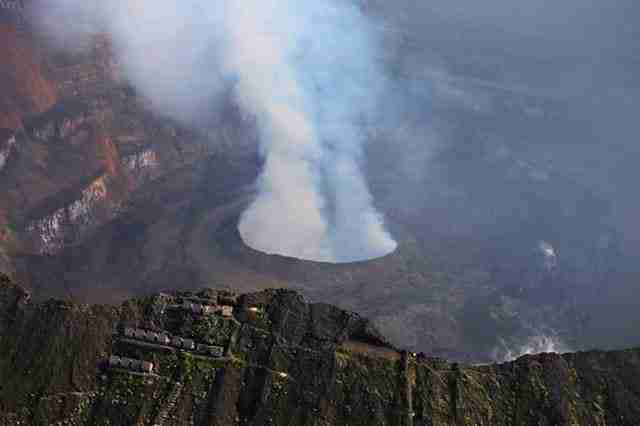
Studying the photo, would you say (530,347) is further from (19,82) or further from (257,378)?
(19,82)

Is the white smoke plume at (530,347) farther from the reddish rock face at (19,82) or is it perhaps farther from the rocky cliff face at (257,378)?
the reddish rock face at (19,82)

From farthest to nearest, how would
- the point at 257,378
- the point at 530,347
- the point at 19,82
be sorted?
the point at 19,82 < the point at 530,347 < the point at 257,378

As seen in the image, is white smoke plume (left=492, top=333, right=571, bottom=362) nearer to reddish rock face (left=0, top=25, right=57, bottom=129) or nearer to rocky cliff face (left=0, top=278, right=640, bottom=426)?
rocky cliff face (left=0, top=278, right=640, bottom=426)

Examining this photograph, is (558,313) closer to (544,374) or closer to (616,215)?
(616,215)

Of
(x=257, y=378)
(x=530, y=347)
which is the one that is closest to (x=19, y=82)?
(x=257, y=378)

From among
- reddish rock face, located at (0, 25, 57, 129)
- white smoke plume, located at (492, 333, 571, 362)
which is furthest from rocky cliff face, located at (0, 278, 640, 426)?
reddish rock face, located at (0, 25, 57, 129)

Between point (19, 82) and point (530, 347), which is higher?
point (19, 82)

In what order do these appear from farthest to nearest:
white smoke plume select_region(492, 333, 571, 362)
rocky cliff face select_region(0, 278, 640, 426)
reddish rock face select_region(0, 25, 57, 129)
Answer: reddish rock face select_region(0, 25, 57, 129), white smoke plume select_region(492, 333, 571, 362), rocky cliff face select_region(0, 278, 640, 426)
